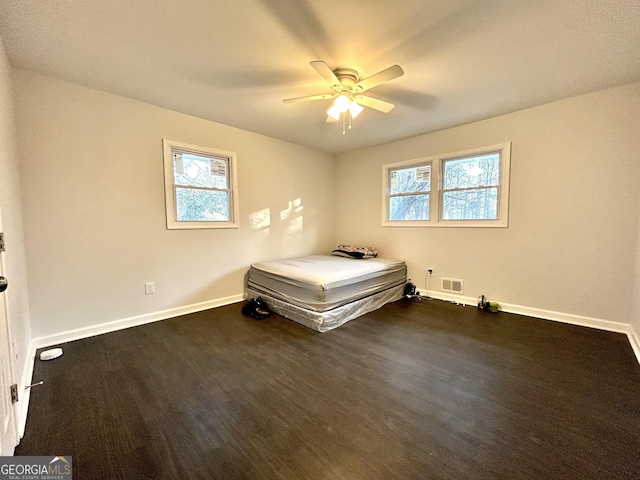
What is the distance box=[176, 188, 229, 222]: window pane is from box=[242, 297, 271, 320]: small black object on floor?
1.24 metres

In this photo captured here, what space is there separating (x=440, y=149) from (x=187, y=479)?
13.7 ft

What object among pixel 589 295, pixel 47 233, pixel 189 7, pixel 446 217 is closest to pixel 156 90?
pixel 189 7

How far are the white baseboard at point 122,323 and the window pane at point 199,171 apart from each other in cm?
154

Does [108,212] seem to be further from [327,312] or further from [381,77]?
[381,77]

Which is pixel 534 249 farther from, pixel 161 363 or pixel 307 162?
pixel 161 363

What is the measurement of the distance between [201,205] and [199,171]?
1.43 feet

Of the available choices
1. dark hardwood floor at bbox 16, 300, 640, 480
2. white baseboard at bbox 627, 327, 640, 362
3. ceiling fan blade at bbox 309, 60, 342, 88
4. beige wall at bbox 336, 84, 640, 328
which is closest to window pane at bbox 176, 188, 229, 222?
dark hardwood floor at bbox 16, 300, 640, 480

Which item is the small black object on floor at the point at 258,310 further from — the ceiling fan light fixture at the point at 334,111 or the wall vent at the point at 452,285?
the wall vent at the point at 452,285

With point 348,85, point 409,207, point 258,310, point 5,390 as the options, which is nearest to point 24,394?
point 5,390

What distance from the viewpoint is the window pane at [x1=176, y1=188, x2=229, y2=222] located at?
3188 mm

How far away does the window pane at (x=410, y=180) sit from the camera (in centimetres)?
389

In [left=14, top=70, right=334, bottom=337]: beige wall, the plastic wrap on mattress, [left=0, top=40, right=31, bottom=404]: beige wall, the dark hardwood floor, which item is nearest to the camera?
the dark hardwood floor

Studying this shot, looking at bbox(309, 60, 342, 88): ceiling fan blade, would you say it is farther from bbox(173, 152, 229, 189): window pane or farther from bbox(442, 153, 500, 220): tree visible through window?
bbox(442, 153, 500, 220): tree visible through window

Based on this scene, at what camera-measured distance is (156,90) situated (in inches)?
101
